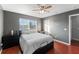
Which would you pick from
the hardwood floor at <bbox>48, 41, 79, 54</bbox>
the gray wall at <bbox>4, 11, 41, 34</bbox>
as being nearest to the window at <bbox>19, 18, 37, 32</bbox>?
the gray wall at <bbox>4, 11, 41, 34</bbox>

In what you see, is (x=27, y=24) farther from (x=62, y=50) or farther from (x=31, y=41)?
(x=62, y=50)

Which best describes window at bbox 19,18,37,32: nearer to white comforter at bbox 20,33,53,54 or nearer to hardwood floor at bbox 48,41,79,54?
white comforter at bbox 20,33,53,54

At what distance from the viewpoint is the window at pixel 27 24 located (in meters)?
0.99

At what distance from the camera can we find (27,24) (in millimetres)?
994

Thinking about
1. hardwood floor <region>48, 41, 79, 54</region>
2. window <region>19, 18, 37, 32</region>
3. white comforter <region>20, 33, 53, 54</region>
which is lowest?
hardwood floor <region>48, 41, 79, 54</region>

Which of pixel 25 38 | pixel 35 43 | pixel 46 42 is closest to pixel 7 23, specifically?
pixel 25 38

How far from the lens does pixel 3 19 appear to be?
1.06m

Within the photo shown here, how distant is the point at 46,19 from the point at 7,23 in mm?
601

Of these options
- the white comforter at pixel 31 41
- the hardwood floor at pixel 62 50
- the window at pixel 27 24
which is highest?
the window at pixel 27 24

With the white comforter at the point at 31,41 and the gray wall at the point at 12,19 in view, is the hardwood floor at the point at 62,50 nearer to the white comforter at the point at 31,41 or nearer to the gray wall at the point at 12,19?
the white comforter at the point at 31,41

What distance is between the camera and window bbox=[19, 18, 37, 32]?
3.24ft

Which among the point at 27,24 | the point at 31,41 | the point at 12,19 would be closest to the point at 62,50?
the point at 31,41

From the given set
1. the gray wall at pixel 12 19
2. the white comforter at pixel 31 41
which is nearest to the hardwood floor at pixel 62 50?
the white comforter at pixel 31 41
